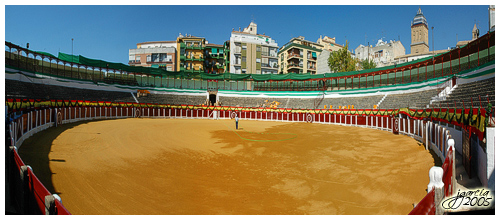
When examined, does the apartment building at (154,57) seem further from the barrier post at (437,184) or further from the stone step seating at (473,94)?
the barrier post at (437,184)

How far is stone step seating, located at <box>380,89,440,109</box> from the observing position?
81.8ft

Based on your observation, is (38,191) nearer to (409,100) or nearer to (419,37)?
(409,100)

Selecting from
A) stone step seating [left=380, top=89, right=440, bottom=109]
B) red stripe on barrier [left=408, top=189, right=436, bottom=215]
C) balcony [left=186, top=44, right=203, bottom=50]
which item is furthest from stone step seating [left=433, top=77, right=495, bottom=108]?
balcony [left=186, top=44, right=203, bottom=50]

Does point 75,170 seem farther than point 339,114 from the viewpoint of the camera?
No

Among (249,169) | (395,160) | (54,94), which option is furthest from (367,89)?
(54,94)

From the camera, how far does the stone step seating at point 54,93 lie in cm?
2272

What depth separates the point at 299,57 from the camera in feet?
207

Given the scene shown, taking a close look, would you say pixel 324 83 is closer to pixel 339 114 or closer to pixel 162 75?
pixel 339 114

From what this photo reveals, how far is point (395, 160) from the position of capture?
9.55 metres

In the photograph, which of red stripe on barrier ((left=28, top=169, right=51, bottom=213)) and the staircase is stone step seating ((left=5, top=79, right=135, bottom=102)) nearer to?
red stripe on barrier ((left=28, top=169, right=51, bottom=213))

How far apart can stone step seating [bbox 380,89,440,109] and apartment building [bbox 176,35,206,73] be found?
139 feet

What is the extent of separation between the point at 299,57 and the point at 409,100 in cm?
3870

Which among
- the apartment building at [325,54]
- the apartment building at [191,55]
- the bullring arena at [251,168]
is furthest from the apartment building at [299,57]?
the bullring arena at [251,168]

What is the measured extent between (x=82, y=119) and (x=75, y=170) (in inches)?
790
